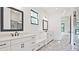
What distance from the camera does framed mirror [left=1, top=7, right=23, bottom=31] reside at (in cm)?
185

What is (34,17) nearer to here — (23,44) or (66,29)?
(23,44)

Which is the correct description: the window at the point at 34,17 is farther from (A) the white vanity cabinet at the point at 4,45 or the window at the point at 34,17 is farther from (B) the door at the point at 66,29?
(A) the white vanity cabinet at the point at 4,45

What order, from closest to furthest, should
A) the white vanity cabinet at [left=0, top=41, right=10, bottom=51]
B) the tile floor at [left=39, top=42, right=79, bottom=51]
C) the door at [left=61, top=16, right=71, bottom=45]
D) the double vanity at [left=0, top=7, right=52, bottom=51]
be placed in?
the white vanity cabinet at [left=0, top=41, right=10, bottom=51], the double vanity at [left=0, top=7, right=52, bottom=51], the tile floor at [left=39, top=42, right=79, bottom=51], the door at [left=61, top=16, right=71, bottom=45]

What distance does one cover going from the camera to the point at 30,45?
207cm

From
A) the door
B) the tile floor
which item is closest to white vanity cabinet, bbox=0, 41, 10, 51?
the tile floor

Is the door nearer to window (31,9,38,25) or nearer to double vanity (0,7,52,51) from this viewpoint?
double vanity (0,7,52,51)

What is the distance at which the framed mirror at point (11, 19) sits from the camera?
185cm

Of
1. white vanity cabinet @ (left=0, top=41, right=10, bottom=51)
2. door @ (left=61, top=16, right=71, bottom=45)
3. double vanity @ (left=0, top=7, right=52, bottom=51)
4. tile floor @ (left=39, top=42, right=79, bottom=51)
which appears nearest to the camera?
white vanity cabinet @ (left=0, top=41, right=10, bottom=51)

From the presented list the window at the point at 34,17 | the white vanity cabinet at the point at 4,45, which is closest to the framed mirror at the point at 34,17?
the window at the point at 34,17

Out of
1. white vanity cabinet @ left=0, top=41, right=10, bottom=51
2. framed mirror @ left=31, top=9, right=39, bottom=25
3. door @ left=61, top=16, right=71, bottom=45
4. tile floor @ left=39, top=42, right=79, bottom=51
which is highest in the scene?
framed mirror @ left=31, top=9, right=39, bottom=25

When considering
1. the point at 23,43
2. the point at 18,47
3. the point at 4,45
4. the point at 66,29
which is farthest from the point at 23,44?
the point at 66,29

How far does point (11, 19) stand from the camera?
1.96 meters
